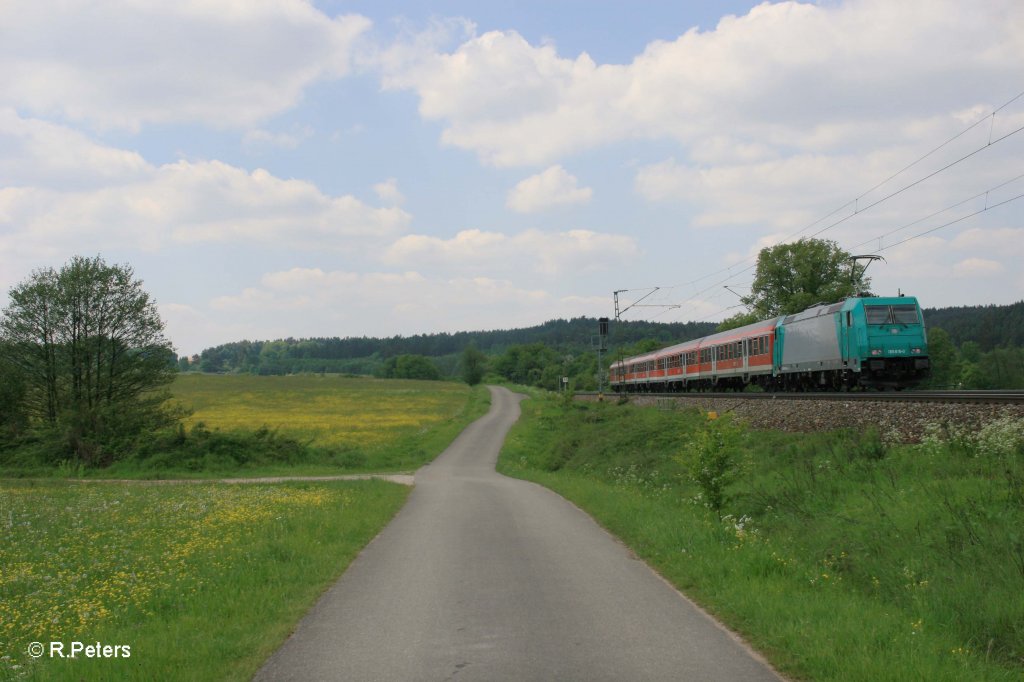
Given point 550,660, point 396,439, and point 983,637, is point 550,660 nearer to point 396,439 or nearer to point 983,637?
point 983,637

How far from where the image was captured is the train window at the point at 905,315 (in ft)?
81.9

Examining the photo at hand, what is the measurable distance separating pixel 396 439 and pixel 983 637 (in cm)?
4004

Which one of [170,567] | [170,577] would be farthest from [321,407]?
[170,577]

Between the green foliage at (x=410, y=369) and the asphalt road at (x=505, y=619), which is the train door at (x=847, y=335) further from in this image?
the green foliage at (x=410, y=369)

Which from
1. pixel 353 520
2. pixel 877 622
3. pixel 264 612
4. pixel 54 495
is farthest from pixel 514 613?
pixel 54 495

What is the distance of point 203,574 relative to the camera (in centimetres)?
983

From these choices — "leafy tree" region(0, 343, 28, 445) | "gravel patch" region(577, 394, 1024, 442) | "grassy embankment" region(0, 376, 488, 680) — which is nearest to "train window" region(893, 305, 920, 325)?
"gravel patch" region(577, 394, 1024, 442)

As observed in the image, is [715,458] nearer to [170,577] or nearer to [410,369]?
[170,577]

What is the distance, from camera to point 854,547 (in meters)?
10.7

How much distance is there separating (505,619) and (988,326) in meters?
101

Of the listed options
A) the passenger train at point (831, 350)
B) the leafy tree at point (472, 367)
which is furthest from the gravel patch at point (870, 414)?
the leafy tree at point (472, 367)

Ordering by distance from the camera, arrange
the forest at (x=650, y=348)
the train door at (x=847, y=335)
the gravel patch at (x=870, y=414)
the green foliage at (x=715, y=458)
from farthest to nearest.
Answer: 1. the forest at (x=650, y=348)
2. the train door at (x=847, y=335)
3. the gravel patch at (x=870, y=414)
4. the green foliage at (x=715, y=458)

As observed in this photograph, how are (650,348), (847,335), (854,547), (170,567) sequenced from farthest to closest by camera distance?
(650,348), (847,335), (854,547), (170,567)

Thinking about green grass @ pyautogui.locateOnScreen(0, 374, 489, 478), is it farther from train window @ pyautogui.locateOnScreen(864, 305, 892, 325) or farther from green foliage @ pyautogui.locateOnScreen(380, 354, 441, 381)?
green foliage @ pyautogui.locateOnScreen(380, 354, 441, 381)
